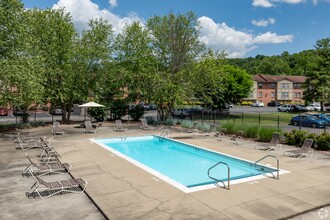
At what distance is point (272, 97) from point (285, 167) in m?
82.4

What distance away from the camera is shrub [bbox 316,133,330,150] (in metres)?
15.8

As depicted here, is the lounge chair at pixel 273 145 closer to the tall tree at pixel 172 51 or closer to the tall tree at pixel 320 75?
the tall tree at pixel 172 51

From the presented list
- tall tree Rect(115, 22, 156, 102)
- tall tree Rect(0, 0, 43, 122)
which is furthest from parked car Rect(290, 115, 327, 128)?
tall tree Rect(0, 0, 43, 122)

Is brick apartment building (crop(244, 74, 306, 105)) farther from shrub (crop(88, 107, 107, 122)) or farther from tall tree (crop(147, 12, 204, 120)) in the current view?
shrub (crop(88, 107, 107, 122))

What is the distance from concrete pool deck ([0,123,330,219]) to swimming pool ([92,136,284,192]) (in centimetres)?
78

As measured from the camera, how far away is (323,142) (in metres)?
15.9

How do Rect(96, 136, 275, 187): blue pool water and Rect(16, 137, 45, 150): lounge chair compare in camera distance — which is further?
Rect(16, 137, 45, 150): lounge chair

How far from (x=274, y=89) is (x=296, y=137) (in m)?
76.3

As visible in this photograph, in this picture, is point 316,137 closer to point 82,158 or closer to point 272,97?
point 82,158

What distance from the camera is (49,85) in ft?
87.4

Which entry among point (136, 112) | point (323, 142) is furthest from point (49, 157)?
point (136, 112)

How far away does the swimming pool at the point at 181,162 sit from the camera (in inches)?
432

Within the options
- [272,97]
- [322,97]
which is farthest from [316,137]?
[272,97]

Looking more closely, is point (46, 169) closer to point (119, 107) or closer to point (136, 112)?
point (119, 107)
